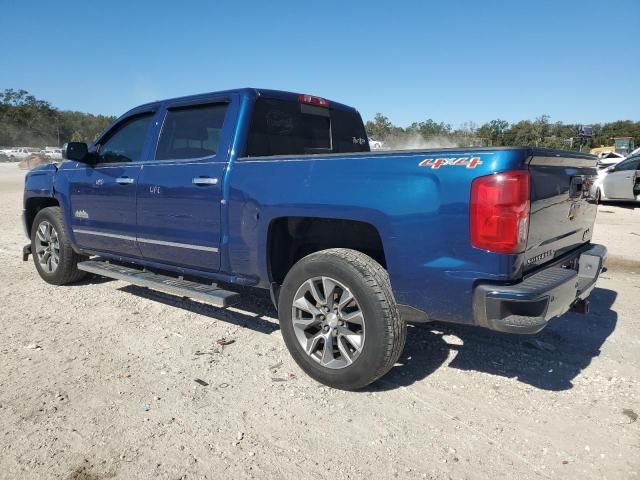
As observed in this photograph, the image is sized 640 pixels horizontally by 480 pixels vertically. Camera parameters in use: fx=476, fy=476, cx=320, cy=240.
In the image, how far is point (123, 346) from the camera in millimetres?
3854

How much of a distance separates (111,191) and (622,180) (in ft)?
44.3

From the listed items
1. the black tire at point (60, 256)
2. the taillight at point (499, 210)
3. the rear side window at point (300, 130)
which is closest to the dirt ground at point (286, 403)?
the black tire at point (60, 256)

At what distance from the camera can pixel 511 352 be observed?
3750 mm

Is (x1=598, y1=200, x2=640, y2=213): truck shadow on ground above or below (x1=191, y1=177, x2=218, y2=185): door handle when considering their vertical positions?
below

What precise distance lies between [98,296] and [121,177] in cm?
149

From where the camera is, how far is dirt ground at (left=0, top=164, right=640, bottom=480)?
7.89ft

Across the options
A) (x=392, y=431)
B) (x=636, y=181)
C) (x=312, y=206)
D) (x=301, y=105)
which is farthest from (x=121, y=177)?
(x=636, y=181)

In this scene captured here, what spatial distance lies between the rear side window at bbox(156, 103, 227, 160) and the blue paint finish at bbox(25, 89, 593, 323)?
0.10 meters

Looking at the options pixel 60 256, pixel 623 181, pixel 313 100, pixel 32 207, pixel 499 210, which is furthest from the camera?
pixel 623 181

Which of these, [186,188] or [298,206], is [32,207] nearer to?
[186,188]

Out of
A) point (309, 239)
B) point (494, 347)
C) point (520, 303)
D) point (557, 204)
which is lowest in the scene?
point (494, 347)

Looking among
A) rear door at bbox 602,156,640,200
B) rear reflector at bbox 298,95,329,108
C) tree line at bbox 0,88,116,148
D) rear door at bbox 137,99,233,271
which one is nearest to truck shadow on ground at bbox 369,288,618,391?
rear door at bbox 137,99,233,271

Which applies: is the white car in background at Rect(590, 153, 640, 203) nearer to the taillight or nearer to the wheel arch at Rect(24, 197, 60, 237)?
the taillight

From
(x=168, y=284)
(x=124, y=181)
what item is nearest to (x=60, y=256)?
(x=124, y=181)
